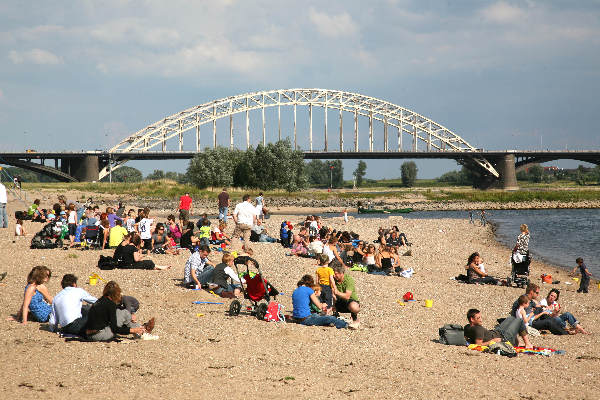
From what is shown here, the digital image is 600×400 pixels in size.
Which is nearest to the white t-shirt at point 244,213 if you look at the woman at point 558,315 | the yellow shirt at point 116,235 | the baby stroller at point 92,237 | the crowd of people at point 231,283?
the crowd of people at point 231,283

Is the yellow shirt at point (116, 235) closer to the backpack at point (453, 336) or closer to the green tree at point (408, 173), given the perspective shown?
the backpack at point (453, 336)

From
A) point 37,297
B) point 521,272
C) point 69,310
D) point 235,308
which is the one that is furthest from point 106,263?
point 521,272

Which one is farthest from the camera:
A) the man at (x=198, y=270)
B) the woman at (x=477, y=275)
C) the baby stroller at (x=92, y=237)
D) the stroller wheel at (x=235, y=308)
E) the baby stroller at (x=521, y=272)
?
the baby stroller at (x=92, y=237)

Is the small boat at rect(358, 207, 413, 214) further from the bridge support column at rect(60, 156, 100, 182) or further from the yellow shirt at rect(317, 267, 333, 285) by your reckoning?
the bridge support column at rect(60, 156, 100, 182)

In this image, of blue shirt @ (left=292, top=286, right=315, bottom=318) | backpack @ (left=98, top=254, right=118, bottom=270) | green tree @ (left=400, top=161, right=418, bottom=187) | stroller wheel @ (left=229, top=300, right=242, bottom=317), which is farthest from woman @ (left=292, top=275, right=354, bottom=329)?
green tree @ (left=400, top=161, right=418, bottom=187)

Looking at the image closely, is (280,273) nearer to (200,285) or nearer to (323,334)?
(200,285)

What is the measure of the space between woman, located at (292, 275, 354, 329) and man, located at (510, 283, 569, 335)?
341cm

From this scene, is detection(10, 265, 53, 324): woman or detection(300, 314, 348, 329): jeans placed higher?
detection(10, 265, 53, 324): woman

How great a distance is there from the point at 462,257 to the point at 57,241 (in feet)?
48.3

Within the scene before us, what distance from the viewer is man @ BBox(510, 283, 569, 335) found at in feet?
36.8

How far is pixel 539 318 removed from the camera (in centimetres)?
1162

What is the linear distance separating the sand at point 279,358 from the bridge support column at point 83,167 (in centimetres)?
8177

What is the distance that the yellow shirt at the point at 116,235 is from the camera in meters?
17.8

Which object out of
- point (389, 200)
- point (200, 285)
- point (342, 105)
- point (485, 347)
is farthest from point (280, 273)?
point (342, 105)
